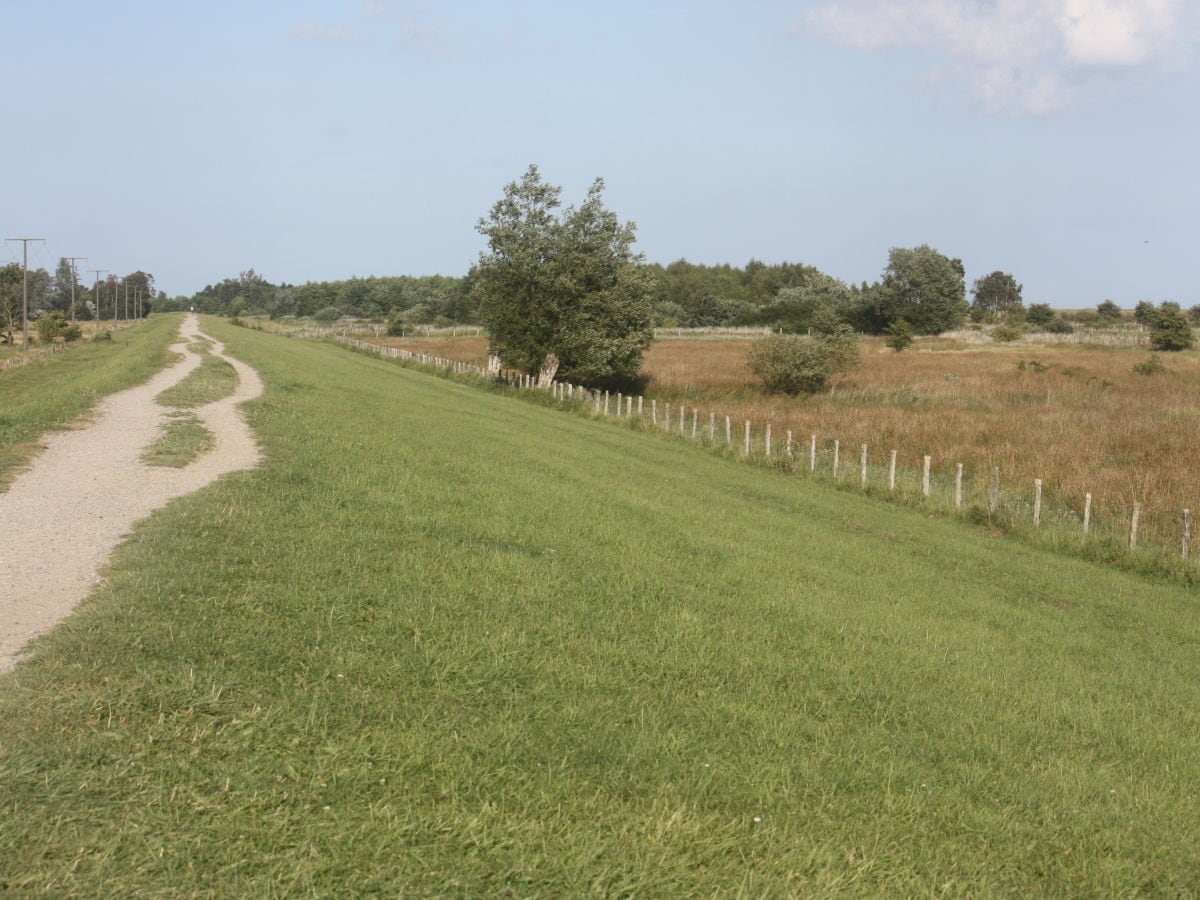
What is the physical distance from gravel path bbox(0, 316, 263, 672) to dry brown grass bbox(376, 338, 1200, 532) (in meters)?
19.0

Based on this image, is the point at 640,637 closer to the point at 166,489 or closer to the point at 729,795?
the point at 729,795

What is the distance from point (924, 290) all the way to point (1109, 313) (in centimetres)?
4005

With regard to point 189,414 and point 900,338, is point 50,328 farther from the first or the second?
point 900,338

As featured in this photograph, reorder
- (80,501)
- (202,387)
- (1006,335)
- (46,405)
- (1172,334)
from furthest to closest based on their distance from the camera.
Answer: (1006,335), (1172,334), (202,387), (46,405), (80,501)

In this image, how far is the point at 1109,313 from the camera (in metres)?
129

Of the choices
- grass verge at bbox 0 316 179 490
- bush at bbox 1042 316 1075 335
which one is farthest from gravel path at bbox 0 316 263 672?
bush at bbox 1042 316 1075 335

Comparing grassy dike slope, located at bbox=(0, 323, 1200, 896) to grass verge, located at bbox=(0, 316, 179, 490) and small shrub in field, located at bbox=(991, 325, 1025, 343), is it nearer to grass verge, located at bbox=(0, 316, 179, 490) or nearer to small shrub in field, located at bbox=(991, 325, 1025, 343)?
grass verge, located at bbox=(0, 316, 179, 490)

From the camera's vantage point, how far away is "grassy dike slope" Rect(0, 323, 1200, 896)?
428 centimetres

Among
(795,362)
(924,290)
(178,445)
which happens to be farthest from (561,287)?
(924,290)

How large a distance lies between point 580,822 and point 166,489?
7713 millimetres

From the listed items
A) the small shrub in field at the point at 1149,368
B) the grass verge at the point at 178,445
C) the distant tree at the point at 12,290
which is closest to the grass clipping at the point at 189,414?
the grass verge at the point at 178,445

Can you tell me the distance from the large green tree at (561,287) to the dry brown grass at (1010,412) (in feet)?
20.7

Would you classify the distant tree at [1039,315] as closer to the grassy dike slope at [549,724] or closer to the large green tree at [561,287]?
the large green tree at [561,287]

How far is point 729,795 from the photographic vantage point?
5.23 metres
